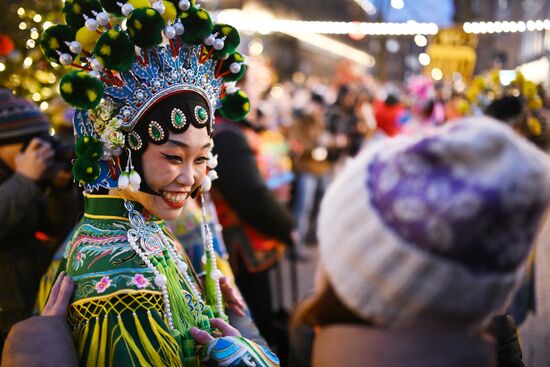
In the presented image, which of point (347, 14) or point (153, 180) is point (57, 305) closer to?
point (153, 180)

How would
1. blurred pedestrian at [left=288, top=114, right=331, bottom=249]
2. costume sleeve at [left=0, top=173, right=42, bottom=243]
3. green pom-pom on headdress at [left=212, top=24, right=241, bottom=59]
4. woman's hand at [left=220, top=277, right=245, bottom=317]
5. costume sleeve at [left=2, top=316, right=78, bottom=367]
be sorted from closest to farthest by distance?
costume sleeve at [left=2, top=316, right=78, bottom=367]
green pom-pom on headdress at [left=212, top=24, right=241, bottom=59]
woman's hand at [left=220, top=277, right=245, bottom=317]
costume sleeve at [left=0, top=173, right=42, bottom=243]
blurred pedestrian at [left=288, top=114, right=331, bottom=249]

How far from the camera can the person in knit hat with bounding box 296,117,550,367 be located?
1.08m

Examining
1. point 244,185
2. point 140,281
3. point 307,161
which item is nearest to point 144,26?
point 140,281

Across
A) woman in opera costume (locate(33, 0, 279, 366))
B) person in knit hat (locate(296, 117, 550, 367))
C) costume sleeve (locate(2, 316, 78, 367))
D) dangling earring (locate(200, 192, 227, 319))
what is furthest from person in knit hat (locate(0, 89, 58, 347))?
person in knit hat (locate(296, 117, 550, 367))

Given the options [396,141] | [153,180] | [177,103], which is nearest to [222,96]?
[177,103]

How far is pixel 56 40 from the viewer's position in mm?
1916

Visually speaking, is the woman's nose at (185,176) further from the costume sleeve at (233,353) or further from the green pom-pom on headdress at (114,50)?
the costume sleeve at (233,353)

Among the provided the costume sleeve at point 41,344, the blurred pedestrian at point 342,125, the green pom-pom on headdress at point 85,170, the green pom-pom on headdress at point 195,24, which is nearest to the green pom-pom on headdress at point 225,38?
the green pom-pom on headdress at point 195,24

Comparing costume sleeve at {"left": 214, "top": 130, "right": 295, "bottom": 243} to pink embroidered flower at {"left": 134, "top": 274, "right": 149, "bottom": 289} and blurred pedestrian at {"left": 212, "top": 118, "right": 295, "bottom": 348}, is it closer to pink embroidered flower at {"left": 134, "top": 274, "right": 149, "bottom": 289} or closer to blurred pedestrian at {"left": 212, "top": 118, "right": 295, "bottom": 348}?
blurred pedestrian at {"left": 212, "top": 118, "right": 295, "bottom": 348}

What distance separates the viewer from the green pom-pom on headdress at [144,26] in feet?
5.79

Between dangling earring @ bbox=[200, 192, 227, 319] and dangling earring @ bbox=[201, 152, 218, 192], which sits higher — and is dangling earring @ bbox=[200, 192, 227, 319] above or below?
below

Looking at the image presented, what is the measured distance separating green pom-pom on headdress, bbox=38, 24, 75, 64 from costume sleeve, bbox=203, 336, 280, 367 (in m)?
1.04

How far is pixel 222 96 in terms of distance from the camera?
222 cm

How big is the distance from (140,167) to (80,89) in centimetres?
31
